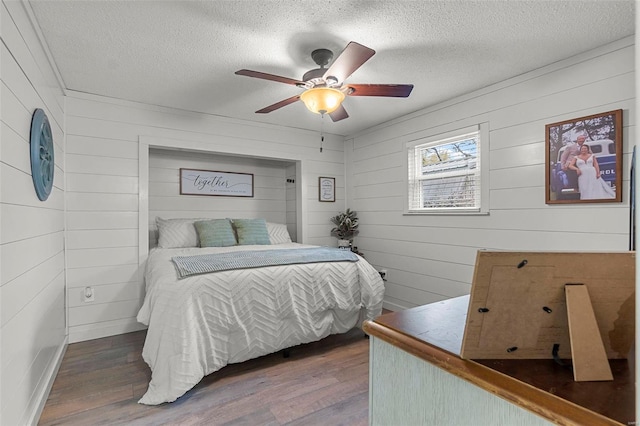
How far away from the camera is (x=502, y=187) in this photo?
283 centimetres

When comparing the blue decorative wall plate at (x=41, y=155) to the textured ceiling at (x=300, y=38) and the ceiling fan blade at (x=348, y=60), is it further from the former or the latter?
the ceiling fan blade at (x=348, y=60)

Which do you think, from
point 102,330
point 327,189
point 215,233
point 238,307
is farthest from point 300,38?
point 102,330

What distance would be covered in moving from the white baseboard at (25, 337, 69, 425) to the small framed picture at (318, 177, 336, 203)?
3062 millimetres

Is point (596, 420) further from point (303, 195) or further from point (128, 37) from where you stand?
point (303, 195)

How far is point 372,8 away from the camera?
1.84 meters

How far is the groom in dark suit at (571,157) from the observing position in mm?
2326

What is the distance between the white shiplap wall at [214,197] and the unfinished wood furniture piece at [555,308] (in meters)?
3.82

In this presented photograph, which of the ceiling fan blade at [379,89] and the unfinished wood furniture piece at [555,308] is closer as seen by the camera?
the unfinished wood furniture piece at [555,308]

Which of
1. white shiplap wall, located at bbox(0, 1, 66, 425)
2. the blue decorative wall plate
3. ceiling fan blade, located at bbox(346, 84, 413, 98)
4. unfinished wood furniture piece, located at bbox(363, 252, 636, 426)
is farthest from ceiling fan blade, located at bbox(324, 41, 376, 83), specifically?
the blue decorative wall plate

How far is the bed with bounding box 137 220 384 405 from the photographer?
6.71 ft

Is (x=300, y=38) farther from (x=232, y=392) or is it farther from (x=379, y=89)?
(x=232, y=392)

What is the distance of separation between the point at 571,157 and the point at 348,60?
1.76 meters

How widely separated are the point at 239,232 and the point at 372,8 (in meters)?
2.58

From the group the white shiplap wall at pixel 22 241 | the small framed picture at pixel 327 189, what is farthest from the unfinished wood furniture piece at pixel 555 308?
the small framed picture at pixel 327 189
